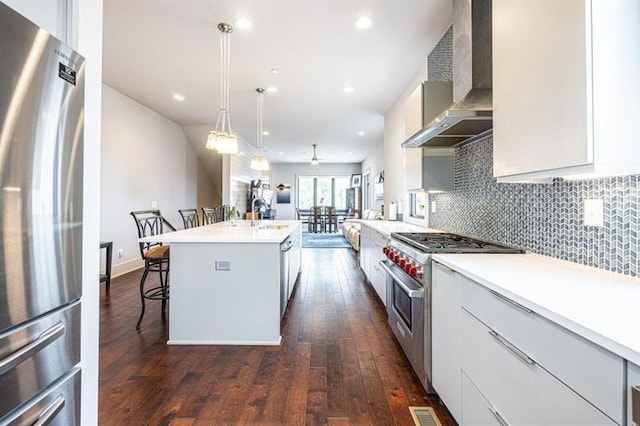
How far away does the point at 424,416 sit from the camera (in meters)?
1.69

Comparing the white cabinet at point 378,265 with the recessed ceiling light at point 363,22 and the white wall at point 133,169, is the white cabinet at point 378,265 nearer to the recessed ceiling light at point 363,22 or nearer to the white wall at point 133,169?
the recessed ceiling light at point 363,22

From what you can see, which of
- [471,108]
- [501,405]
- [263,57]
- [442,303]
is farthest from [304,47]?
[501,405]

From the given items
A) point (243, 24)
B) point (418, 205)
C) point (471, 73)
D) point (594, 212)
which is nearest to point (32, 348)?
point (594, 212)

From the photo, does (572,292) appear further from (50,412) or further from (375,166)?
(375,166)

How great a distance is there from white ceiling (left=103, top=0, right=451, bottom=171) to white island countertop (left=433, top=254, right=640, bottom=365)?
7.25ft

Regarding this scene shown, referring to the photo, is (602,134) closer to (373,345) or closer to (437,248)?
(437,248)

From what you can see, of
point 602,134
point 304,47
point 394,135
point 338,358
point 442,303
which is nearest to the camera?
point 602,134

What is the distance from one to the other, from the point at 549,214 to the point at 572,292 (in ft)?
2.61

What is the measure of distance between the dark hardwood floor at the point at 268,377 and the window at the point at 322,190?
31.7 feet

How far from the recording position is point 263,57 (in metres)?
3.52

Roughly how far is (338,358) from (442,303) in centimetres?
101

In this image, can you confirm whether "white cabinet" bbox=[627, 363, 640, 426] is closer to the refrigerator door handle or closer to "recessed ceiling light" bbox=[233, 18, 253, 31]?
the refrigerator door handle

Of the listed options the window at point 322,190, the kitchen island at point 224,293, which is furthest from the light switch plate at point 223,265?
the window at point 322,190

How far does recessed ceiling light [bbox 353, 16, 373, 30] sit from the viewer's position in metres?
2.75
